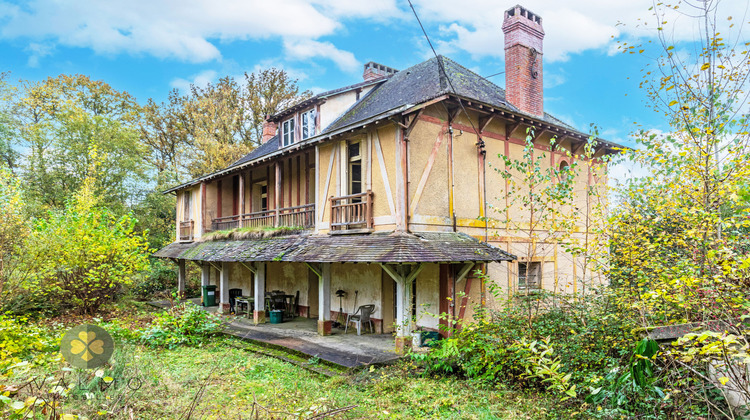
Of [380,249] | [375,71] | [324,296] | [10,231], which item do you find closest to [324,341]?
[324,296]

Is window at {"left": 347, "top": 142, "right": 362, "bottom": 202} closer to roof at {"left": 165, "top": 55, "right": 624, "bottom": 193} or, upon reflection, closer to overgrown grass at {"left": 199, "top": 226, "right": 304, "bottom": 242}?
roof at {"left": 165, "top": 55, "right": 624, "bottom": 193}

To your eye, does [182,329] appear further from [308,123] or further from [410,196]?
[308,123]

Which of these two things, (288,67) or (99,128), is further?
(288,67)

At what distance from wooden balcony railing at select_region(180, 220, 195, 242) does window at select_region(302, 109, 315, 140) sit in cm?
768

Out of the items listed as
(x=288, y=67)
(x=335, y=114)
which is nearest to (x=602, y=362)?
(x=335, y=114)

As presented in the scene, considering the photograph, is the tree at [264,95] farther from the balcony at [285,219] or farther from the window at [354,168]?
the window at [354,168]

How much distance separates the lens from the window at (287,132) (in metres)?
16.5

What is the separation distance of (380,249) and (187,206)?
48.6 ft

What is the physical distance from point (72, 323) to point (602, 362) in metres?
14.6

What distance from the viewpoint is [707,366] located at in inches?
173

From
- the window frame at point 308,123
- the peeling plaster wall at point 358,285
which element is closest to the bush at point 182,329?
the peeling plaster wall at point 358,285

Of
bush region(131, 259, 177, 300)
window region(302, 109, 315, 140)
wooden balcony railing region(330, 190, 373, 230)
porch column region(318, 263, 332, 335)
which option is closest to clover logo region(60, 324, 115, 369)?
wooden balcony railing region(330, 190, 373, 230)

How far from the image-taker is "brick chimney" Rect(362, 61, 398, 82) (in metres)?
17.3

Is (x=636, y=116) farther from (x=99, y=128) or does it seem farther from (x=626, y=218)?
(x=99, y=128)
